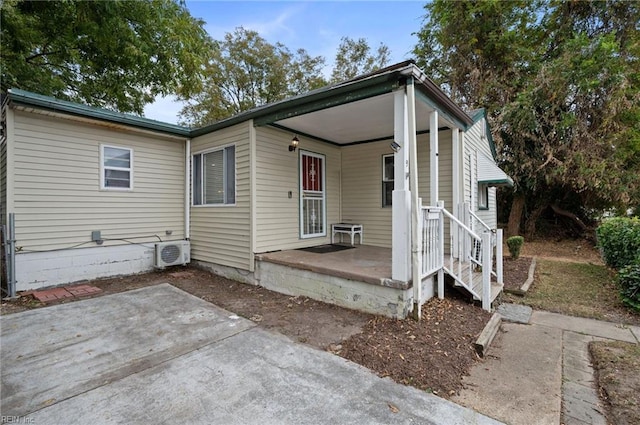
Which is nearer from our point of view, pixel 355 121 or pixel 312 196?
pixel 355 121

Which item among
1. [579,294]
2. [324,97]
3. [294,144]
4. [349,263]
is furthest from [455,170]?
[294,144]

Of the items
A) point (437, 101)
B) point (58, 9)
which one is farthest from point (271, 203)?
point (58, 9)

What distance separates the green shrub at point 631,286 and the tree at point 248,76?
1642 centimetres

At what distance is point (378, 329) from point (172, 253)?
4.93m

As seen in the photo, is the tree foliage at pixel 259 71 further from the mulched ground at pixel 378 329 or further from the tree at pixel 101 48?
the mulched ground at pixel 378 329

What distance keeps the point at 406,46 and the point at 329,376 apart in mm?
16229

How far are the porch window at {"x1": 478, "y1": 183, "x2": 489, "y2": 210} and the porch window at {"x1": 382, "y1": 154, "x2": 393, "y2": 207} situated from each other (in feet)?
8.56

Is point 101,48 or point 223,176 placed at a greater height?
point 101,48

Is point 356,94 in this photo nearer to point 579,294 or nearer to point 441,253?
point 441,253

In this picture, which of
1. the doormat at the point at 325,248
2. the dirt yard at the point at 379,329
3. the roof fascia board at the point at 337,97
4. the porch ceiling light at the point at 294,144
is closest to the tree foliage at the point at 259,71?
the porch ceiling light at the point at 294,144

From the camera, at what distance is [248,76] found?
17500 millimetres

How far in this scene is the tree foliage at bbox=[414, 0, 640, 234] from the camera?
9.51 m

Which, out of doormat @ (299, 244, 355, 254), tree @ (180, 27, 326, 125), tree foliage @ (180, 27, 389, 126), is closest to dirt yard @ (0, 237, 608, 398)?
doormat @ (299, 244, 355, 254)

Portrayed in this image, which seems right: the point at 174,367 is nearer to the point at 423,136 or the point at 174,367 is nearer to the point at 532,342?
the point at 532,342
